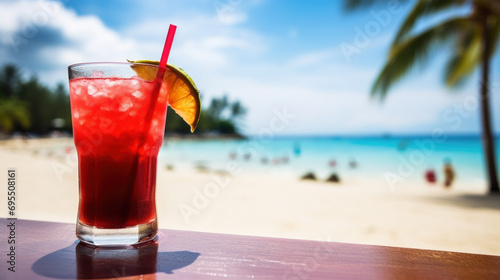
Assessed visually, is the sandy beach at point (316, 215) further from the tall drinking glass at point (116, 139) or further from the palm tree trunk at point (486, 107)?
the tall drinking glass at point (116, 139)

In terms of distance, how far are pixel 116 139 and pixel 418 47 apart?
8369 mm

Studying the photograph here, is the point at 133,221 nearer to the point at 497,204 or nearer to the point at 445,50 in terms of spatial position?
the point at 497,204

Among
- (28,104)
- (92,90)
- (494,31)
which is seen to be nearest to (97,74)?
(92,90)

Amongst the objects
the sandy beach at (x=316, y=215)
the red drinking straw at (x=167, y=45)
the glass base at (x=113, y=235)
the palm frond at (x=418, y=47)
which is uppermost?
the palm frond at (x=418, y=47)

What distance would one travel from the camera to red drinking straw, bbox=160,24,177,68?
2.75 ft

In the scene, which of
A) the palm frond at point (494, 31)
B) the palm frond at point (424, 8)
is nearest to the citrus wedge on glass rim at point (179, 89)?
the palm frond at point (424, 8)

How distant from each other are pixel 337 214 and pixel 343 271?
603 centimetres

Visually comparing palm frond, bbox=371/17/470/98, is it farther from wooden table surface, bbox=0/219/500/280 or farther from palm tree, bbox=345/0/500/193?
wooden table surface, bbox=0/219/500/280

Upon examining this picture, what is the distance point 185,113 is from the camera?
1015 millimetres

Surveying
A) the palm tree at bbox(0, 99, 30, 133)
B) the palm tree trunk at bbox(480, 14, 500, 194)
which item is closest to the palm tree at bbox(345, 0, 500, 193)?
the palm tree trunk at bbox(480, 14, 500, 194)

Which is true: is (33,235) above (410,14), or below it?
below

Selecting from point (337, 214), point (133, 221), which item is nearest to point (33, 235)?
point (133, 221)

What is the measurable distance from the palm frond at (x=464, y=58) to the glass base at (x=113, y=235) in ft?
31.4

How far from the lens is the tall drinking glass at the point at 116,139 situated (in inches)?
33.0
